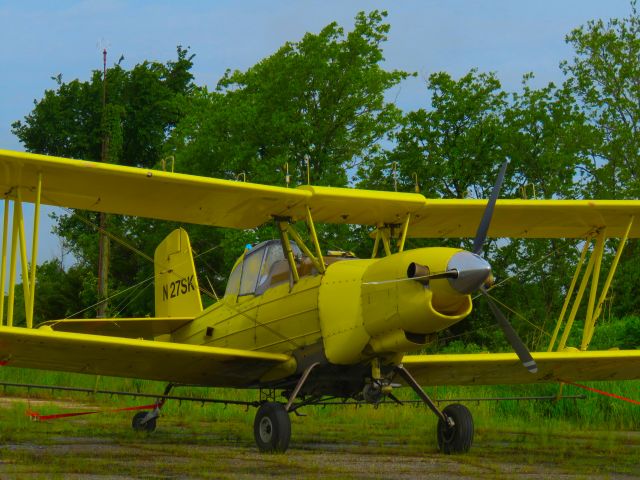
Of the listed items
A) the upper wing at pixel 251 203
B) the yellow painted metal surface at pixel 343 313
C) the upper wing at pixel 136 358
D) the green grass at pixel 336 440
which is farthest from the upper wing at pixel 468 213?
the green grass at pixel 336 440

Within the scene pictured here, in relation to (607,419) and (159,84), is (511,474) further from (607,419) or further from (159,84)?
(159,84)

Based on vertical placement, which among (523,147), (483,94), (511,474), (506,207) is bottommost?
(511,474)

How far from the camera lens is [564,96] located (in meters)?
36.5

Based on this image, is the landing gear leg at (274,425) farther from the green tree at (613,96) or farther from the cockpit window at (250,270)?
the green tree at (613,96)

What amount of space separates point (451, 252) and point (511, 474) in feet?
6.97

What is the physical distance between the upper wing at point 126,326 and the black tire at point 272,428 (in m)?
3.68

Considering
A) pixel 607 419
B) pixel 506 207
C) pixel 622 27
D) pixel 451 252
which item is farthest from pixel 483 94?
pixel 451 252

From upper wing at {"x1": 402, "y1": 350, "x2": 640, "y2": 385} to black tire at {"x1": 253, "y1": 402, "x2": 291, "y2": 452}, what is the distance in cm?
203

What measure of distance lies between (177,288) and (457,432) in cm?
586

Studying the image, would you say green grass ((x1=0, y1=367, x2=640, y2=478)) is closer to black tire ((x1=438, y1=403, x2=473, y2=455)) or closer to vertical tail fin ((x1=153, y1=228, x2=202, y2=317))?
black tire ((x1=438, y1=403, x2=473, y2=455))

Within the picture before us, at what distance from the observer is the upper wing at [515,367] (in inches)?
451

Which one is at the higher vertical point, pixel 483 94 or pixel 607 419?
pixel 483 94

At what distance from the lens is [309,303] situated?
10.6 m

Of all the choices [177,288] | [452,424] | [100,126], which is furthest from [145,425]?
[100,126]
